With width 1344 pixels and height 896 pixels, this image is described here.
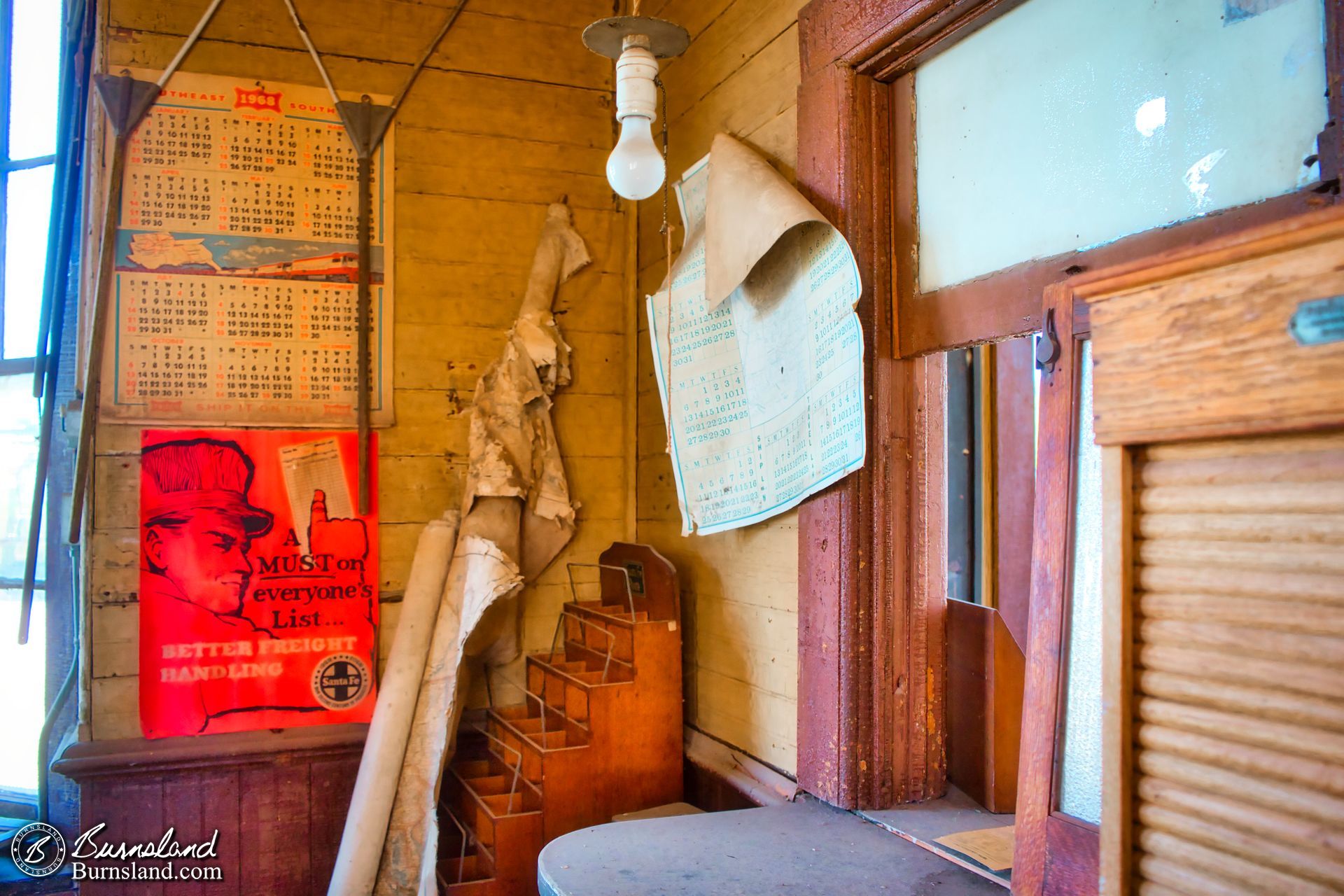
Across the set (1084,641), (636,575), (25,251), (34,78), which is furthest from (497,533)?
(34,78)

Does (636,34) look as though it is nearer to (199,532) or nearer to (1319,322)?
(1319,322)

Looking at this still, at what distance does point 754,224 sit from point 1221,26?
2.64 ft

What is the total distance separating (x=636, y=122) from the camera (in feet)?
5.35

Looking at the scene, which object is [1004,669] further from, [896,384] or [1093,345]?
[1093,345]

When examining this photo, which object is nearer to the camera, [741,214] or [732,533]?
[741,214]

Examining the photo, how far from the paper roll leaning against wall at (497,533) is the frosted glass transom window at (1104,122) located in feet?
4.12

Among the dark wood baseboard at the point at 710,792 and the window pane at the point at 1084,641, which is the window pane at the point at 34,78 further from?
the window pane at the point at 1084,641

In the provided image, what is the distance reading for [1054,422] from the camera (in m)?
1.06

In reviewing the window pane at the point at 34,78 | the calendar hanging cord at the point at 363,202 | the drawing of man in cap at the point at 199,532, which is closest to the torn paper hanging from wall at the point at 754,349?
the calendar hanging cord at the point at 363,202

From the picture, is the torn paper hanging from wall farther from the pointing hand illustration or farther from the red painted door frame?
the pointing hand illustration

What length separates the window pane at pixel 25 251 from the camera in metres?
3.25

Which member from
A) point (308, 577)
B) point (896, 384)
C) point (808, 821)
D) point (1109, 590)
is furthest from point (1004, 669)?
point (308, 577)

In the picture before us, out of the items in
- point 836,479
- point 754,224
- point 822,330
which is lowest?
point 836,479

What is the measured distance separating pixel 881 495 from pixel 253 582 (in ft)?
5.57
